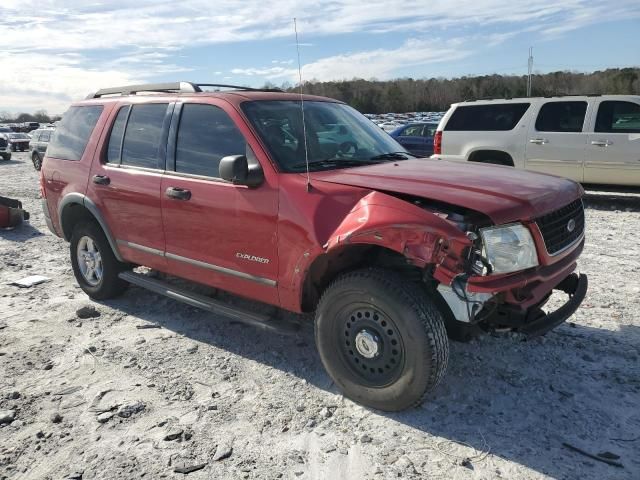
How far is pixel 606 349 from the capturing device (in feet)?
13.0

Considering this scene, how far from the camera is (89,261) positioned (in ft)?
17.5

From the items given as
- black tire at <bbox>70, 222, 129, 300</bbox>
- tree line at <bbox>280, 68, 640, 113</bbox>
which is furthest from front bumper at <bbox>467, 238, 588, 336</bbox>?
tree line at <bbox>280, 68, 640, 113</bbox>

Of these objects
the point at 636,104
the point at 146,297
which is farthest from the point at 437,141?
the point at 146,297

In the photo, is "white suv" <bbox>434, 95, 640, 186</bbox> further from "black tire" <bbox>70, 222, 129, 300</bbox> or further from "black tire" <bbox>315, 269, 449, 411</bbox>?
"black tire" <bbox>315, 269, 449, 411</bbox>

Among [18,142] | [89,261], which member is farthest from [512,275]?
[18,142]

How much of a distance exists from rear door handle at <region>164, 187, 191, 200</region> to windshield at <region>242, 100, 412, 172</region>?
2.47 ft

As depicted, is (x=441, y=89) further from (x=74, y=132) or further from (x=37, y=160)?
(x=74, y=132)

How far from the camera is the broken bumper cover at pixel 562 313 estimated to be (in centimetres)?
313

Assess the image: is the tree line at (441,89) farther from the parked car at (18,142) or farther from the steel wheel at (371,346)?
the steel wheel at (371,346)

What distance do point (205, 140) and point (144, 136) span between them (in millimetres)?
809

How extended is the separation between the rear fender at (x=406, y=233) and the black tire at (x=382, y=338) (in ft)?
0.79

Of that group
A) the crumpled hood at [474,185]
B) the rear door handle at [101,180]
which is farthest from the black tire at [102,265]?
the crumpled hood at [474,185]

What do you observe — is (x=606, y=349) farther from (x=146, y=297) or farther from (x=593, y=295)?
(x=146, y=297)

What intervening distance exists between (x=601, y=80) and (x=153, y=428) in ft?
218
